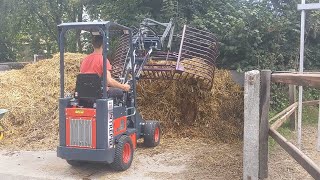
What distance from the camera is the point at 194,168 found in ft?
19.9

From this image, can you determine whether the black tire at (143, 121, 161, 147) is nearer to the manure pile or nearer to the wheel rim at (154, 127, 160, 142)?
the wheel rim at (154, 127, 160, 142)

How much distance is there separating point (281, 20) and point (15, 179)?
7.26 meters

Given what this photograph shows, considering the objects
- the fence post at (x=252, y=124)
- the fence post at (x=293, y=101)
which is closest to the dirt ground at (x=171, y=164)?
the fence post at (x=252, y=124)

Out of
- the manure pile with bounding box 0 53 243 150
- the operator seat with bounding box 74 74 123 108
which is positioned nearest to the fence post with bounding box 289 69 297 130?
the manure pile with bounding box 0 53 243 150

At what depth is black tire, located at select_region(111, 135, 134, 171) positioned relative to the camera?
19.1 feet

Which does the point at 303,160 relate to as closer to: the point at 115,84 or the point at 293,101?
the point at 115,84

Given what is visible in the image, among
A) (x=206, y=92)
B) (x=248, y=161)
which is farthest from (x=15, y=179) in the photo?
(x=206, y=92)

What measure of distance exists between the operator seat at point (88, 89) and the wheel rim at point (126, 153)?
805 millimetres

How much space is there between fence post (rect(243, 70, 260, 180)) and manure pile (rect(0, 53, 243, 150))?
9.54 feet

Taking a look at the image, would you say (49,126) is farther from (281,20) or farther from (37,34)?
(37,34)

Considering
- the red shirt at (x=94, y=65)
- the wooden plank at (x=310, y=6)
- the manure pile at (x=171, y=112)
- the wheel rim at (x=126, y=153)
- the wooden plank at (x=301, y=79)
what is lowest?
the wheel rim at (x=126, y=153)

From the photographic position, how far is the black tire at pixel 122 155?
5828 mm

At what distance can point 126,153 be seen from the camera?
6.11 meters

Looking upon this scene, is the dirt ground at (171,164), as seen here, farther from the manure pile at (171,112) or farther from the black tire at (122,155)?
the manure pile at (171,112)
